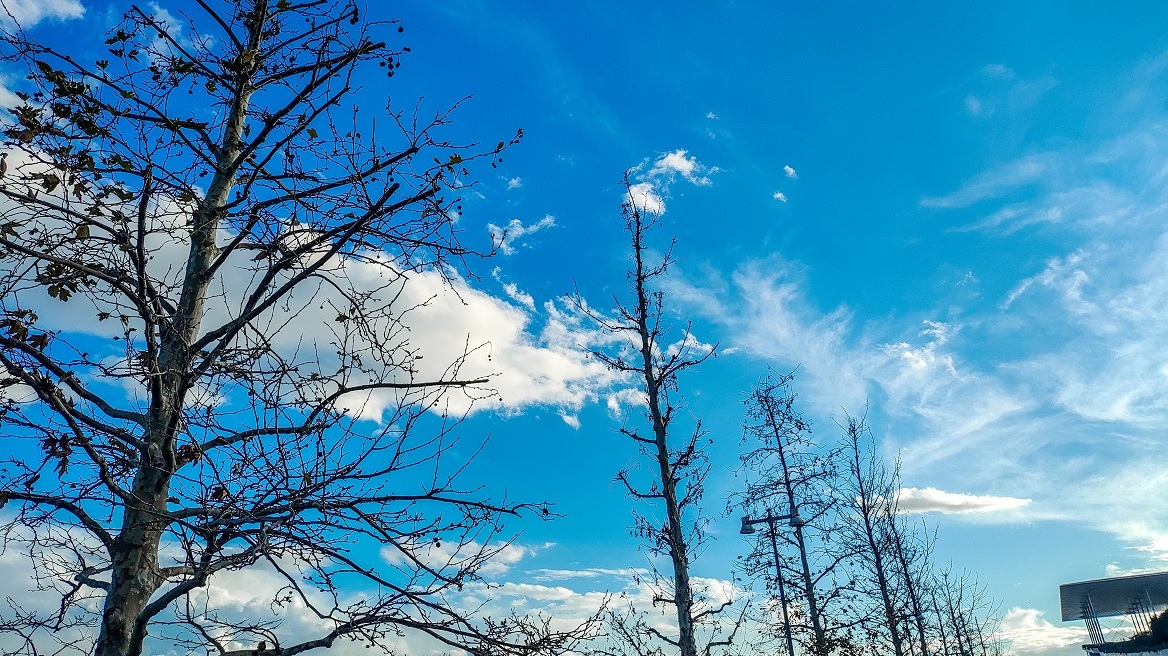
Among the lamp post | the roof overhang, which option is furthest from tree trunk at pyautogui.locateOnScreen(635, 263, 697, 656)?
the roof overhang

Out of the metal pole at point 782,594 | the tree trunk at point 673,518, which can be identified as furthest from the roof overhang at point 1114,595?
the tree trunk at point 673,518

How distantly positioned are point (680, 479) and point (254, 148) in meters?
8.44

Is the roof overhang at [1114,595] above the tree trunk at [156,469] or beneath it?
beneath

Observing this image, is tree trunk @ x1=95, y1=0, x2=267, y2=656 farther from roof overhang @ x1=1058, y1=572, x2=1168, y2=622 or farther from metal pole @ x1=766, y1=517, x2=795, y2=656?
roof overhang @ x1=1058, y1=572, x2=1168, y2=622

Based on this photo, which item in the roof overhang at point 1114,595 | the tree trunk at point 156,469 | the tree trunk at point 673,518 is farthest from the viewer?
the roof overhang at point 1114,595

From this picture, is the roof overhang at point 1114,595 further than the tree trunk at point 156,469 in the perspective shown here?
Yes

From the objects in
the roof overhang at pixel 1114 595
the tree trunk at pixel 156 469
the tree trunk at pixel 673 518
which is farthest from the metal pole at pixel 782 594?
the roof overhang at pixel 1114 595

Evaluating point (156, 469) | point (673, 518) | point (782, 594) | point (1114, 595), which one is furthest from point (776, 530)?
point (1114, 595)

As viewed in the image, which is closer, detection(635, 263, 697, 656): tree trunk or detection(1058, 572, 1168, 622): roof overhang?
detection(635, 263, 697, 656): tree trunk

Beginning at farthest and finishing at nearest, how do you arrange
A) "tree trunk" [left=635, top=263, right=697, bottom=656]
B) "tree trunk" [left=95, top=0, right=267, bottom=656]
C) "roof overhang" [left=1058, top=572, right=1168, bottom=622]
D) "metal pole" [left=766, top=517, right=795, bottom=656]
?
"roof overhang" [left=1058, top=572, right=1168, bottom=622] → "metal pole" [left=766, top=517, right=795, bottom=656] → "tree trunk" [left=635, top=263, right=697, bottom=656] → "tree trunk" [left=95, top=0, right=267, bottom=656]

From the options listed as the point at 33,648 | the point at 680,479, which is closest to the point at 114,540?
the point at 33,648

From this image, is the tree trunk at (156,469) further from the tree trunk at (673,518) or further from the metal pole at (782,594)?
the metal pole at (782,594)

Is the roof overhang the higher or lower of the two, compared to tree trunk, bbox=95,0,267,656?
lower

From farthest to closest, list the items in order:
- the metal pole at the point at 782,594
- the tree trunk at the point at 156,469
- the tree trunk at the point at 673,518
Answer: the metal pole at the point at 782,594 → the tree trunk at the point at 673,518 → the tree trunk at the point at 156,469
